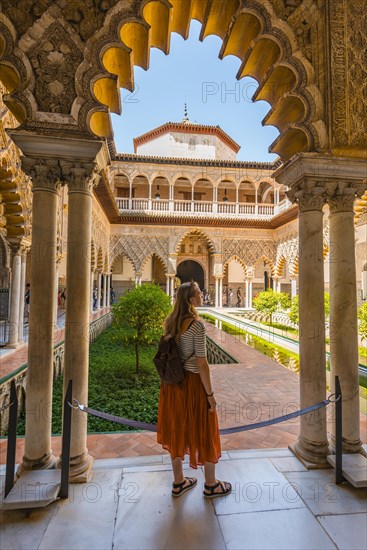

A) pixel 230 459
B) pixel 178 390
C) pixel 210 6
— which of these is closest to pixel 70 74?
pixel 210 6

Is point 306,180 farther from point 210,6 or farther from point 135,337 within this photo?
point 135,337

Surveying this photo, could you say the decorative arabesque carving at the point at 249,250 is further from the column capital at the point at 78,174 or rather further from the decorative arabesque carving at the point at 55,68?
the decorative arabesque carving at the point at 55,68

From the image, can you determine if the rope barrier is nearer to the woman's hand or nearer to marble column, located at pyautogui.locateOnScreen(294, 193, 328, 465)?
marble column, located at pyautogui.locateOnScreen(294, 193, 328, 465)

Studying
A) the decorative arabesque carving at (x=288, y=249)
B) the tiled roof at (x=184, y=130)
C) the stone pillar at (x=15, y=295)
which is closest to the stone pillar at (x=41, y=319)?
the stone pillar at (x=15, y=295)

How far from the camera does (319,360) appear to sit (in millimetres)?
2908

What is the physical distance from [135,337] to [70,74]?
5.13 metres

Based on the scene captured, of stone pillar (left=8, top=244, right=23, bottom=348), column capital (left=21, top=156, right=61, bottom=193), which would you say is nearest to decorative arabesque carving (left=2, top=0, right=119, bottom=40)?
column capital (left=21, top=156, right=61, bottom=193)

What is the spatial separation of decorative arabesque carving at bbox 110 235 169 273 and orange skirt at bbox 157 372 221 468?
17.4m

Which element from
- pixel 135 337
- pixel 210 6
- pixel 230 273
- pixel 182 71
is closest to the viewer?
pixel 210 6

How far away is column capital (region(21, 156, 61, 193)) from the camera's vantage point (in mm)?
2742

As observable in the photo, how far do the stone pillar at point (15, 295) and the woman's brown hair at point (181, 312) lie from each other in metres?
7.08

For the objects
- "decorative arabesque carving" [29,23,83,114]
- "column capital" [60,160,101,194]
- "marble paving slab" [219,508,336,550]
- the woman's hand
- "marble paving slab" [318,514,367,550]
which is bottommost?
"marble paving slab" [219,508,336,550]

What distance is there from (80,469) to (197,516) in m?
1.04

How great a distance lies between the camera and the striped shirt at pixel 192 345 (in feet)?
7.25
